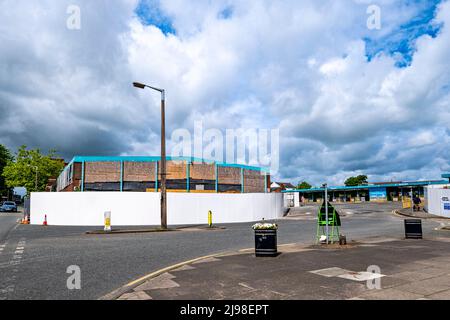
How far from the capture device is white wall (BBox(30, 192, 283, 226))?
1038 inches

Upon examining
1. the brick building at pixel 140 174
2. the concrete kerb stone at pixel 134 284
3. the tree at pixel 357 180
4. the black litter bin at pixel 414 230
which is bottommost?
the concrete kerb stone at pixel 134 284

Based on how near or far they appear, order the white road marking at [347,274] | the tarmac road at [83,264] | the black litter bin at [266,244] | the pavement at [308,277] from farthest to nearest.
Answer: the black litter bin at [266,244] < the white road marking at [347,274] < the tarmac road at [83,264] < the pavement at [308,277]

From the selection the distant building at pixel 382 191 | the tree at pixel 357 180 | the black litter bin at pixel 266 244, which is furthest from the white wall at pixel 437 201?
the tree at pixel 357 180

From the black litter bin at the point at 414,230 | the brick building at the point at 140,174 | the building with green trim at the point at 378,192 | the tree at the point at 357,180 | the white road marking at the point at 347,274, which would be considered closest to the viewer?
the white road marking at the point at 347,274

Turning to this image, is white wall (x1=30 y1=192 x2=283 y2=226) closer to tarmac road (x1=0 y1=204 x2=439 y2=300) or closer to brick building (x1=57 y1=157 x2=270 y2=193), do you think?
tarmac road (x1=0 y1=204 x2=439 y2=300)

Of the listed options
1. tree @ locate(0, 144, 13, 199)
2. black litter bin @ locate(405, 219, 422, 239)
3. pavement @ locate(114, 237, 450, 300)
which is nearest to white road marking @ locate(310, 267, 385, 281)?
pavement @ locate(114, 237, 450, 300)

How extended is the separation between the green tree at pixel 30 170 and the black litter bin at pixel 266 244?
230 ft

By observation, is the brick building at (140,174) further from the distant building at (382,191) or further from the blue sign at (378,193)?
the blue sign at (378,193)

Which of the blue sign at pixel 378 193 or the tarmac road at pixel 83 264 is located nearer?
the tarmac road at pixel 83 264

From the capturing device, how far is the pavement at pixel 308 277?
20.8 ft

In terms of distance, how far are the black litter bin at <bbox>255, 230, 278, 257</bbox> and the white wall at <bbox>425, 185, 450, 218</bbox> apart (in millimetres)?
27321
